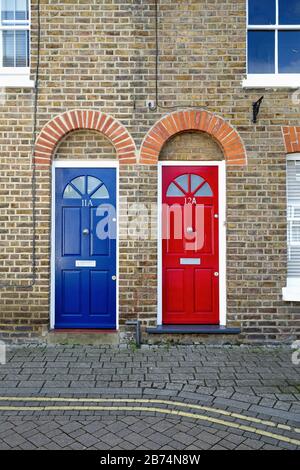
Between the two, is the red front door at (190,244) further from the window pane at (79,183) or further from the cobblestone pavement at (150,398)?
the window pane at (79,183)

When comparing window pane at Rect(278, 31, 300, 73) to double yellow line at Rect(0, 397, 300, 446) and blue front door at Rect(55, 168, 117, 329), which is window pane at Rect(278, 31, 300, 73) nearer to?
blue front door at Rect(55, 168, 117, 329)

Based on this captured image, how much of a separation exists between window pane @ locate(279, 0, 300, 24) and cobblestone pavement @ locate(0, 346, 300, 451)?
5246mm

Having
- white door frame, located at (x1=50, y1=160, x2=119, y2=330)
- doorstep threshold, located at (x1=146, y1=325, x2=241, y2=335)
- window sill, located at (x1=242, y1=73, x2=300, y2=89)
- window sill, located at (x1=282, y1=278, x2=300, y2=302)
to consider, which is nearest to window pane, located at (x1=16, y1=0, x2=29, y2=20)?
white door frame, located at (x1=50, y1=160, x2=119, y2=330)

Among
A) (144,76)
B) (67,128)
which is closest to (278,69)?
(144,76)

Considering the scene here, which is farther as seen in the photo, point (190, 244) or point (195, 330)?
point (190, 244)

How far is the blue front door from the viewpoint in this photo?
6.52 metres

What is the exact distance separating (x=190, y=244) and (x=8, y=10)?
478 cm

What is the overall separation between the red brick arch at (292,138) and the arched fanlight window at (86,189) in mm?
2953

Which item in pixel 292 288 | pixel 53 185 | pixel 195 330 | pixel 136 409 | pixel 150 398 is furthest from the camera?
pixel 53 185

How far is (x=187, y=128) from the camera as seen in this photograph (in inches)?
251

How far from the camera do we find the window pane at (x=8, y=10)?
6.54 m

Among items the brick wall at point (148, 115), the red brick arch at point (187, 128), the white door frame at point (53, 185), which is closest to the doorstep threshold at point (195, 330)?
the brick wall at point (148, 115)

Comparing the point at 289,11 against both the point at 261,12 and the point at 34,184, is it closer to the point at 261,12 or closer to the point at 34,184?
the point at 261,12

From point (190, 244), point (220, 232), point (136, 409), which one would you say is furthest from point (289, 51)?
point (136, 409)
